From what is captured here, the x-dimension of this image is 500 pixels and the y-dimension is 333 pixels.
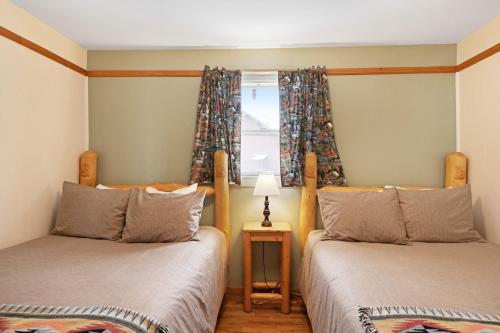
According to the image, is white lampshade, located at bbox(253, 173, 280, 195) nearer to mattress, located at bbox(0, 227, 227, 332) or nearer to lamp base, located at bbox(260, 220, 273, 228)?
lamp base, located at bbox(260, 220, 273, 228)

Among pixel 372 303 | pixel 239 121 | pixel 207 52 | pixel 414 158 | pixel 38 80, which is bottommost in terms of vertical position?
pixel 372 303

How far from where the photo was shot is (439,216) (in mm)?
2354

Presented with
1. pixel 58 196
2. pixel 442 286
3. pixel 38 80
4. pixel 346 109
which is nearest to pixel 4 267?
pixel 58 196

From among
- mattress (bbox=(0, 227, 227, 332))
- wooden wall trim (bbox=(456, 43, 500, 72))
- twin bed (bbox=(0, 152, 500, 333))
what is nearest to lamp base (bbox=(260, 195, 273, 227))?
twin bed (bbox=(0, 152, 500, 333))

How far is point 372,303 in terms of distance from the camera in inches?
52.8

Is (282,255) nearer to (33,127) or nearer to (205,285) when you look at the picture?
(205,285)

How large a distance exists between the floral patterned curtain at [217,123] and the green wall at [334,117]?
0.14 metres

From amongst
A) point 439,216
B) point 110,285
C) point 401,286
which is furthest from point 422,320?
point 439,216

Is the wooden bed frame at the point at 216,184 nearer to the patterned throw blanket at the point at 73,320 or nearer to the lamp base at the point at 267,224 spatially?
the lamp base at the point at 267,224

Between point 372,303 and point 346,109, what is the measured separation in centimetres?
203

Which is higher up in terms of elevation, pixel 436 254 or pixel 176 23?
pixel 176 23

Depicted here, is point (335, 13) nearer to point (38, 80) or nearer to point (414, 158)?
point (414, 158)

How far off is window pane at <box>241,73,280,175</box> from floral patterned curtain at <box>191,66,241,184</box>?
149 millimetres

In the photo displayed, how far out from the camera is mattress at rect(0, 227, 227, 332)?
1.33 meters
